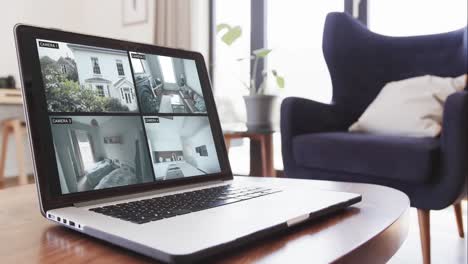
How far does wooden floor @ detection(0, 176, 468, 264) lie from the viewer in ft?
4.33

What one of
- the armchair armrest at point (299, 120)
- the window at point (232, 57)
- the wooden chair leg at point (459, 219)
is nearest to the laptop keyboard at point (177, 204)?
the armchair armrest at point (299, 120)

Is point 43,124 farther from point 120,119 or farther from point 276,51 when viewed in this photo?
point 276,51

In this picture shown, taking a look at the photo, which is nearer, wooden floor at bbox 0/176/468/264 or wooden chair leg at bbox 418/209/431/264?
wooden chair leg at bbox 418/209/431/264

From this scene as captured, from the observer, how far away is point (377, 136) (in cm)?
143

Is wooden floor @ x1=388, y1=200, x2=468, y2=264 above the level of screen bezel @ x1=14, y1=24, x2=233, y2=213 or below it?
below

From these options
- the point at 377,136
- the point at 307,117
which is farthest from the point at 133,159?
the point at 307,117

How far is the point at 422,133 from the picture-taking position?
→ 144 cm

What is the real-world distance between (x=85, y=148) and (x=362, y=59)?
1846mm

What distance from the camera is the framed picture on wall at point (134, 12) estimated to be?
11.0ft

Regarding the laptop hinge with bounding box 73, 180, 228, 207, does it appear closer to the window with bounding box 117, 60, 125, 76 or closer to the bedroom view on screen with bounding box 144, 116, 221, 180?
the bedroom view on screen with bounding box 144, 116, 221, 180

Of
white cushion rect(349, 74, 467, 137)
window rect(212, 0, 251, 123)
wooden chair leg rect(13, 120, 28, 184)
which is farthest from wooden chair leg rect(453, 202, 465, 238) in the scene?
wooden chair leg rect(13, 120, 28, 184)

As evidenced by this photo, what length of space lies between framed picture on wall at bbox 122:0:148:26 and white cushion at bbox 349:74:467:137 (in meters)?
2.35

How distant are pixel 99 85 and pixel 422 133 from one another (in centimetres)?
131

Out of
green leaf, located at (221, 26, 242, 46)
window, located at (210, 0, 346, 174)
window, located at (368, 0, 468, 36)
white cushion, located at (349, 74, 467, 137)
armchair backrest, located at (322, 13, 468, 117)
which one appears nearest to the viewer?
white cushion, located at (349, 74, 467, 137)
